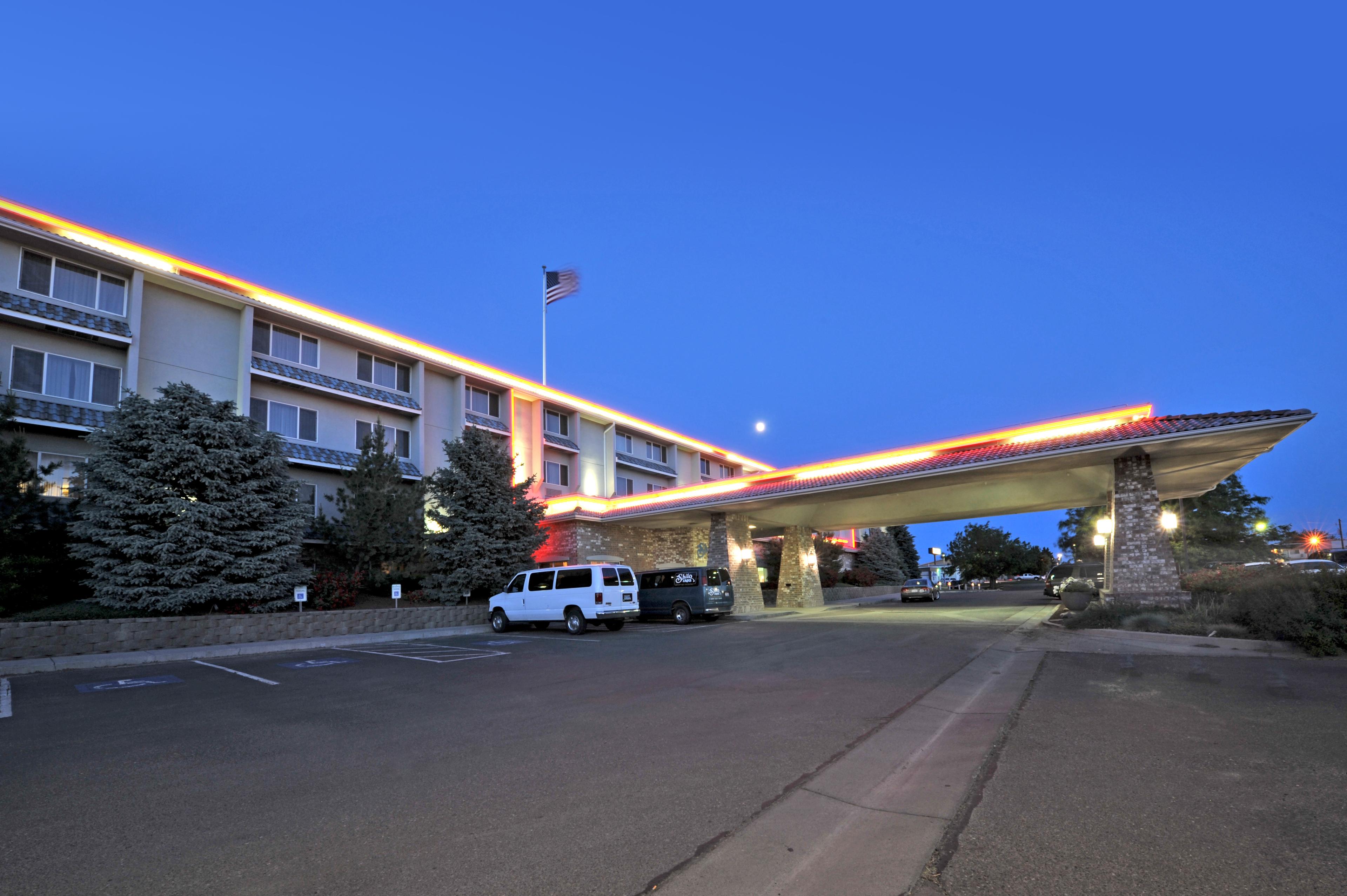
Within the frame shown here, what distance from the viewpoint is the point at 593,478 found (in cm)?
4172

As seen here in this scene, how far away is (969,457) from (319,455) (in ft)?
77.7

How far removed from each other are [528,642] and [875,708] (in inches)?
458

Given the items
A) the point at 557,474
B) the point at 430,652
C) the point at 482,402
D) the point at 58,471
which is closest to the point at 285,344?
the point at 58,471

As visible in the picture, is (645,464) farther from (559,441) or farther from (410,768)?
(410,768)

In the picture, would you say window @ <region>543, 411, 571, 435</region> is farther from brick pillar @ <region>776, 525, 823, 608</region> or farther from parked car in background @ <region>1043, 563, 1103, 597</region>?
parked car in background @ <region>1043, 563, 1103, 597</region>

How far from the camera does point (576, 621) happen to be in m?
20.8

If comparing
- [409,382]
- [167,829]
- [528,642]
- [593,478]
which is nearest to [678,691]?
[167,829]

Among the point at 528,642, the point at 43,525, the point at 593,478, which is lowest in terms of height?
the point at 528,642

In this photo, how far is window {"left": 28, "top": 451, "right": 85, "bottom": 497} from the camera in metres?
20.8

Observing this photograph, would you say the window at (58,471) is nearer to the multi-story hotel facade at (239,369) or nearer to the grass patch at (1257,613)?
the multi-story hotel facade at (239,369)

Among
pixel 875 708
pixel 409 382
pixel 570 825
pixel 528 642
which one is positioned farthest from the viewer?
pixel 409 382

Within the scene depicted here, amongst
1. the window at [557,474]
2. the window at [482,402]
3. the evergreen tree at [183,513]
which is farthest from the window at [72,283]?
the window at [557,474]

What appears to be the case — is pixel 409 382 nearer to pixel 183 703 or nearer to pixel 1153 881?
pixel 183 703

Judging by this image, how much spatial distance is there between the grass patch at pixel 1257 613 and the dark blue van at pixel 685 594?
36.4 feet
